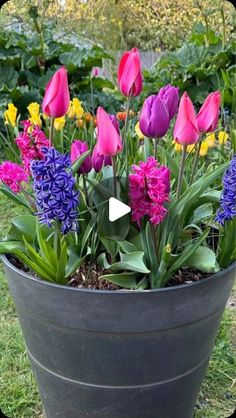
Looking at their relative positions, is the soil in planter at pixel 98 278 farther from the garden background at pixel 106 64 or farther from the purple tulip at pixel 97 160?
the garden background at pixel 106 64

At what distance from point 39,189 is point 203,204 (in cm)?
48

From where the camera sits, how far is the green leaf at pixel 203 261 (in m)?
1.13

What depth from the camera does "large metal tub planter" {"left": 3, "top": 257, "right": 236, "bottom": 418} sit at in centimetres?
110

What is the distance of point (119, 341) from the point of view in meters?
1.13

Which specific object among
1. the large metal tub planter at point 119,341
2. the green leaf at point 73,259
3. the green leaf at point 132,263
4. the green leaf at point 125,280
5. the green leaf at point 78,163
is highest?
Answer: the green leaf at point 78,163

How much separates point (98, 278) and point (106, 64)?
5.22 meters

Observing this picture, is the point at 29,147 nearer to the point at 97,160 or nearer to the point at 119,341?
the point at 97,160

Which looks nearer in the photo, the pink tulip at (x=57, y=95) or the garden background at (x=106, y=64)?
the pink tulip at (x=57, y=95)

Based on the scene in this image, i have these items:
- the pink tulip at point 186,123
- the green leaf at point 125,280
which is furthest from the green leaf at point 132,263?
the pink tulip at point 186,123

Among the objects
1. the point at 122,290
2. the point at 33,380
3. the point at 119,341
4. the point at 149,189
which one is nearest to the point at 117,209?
the point at 149,189

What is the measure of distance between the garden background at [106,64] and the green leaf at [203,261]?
2.08ft

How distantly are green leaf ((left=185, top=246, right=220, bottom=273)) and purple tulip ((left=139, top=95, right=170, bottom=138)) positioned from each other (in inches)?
10.9

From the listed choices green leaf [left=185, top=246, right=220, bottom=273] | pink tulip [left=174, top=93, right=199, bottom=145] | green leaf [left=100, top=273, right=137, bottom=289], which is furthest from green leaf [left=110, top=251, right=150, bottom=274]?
pink tulip [left=174, top=93, right=199, bottom=145]

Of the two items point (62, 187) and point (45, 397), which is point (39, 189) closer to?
point (62, 187)
